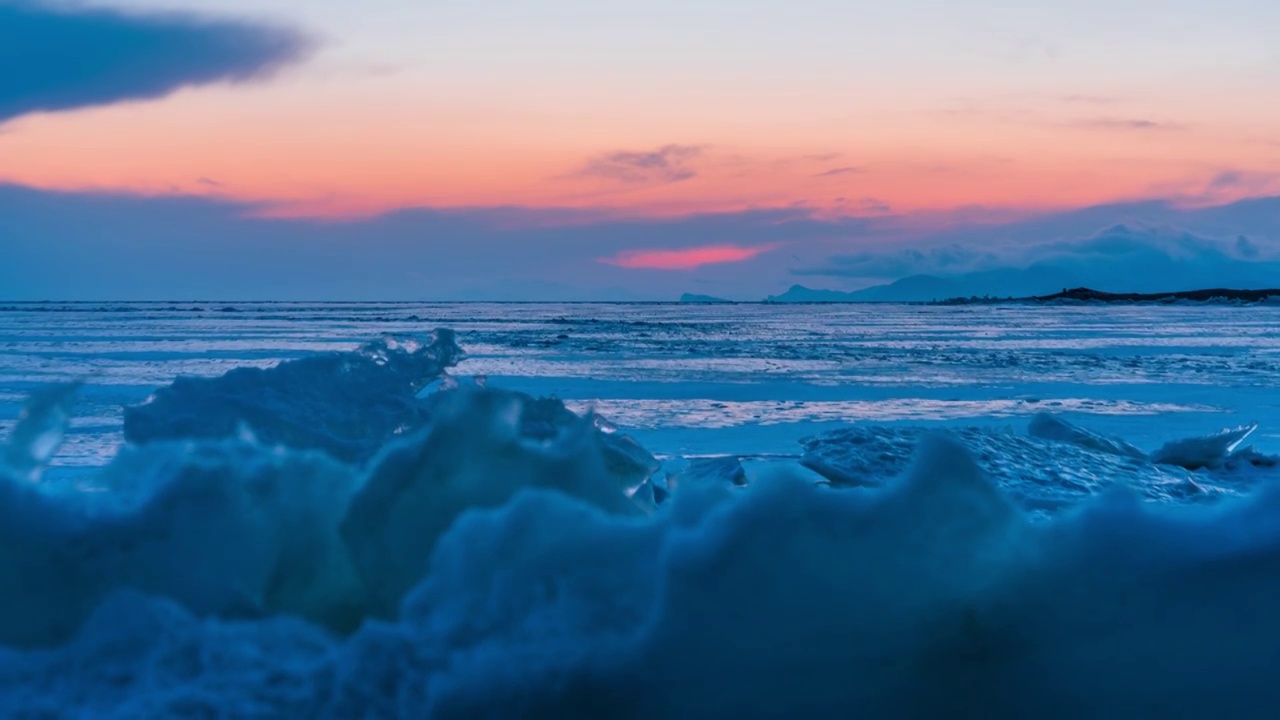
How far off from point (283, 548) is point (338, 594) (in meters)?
0.17

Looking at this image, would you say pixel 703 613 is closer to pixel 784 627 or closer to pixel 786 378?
pixel 784 627

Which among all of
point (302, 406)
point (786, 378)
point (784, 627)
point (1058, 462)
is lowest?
point (786, 378)

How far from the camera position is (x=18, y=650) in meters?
2.08

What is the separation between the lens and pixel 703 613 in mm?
1968

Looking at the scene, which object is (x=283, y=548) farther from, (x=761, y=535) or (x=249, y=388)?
(x=249, y=388)

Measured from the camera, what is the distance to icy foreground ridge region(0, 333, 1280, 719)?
1.94 meters

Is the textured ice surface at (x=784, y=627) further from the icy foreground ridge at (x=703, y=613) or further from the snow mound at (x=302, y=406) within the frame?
the snow mound at (x=302, y=406)

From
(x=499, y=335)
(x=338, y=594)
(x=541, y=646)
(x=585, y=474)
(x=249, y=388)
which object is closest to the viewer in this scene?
(x=541, y=646)

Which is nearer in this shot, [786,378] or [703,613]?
[703,613]

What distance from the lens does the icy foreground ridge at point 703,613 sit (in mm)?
1939

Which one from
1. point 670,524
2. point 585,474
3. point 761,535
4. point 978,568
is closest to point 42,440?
point 585,474

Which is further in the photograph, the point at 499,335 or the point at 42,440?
the point at 499,335

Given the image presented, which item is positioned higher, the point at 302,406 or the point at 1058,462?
the point at 302,406

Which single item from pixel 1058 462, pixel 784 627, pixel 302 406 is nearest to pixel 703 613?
pixel 784 627
